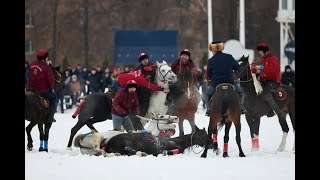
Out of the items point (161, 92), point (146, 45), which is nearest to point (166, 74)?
point (161, 92)

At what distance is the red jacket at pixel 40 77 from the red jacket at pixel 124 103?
1455mm

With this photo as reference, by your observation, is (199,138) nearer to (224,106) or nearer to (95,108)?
(224,106)

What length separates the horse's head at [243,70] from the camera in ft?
65.0

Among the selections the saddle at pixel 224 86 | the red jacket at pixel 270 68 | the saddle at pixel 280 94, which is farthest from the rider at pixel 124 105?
the saddle at pixel 280 94

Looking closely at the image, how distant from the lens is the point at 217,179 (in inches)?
570

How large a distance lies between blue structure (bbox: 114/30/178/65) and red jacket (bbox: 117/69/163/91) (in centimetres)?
3033

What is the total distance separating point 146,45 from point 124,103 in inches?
1294

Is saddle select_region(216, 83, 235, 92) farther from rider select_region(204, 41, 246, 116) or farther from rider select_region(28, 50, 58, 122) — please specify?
rider select_region(28, 50, 58, 122)

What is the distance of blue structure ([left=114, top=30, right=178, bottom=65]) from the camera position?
51.3 meters

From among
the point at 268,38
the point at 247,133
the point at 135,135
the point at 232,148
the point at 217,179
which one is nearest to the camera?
the point at 217,179

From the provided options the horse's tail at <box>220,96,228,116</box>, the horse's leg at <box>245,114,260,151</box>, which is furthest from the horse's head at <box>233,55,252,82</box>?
Answer: the horse's tail at <box>220,96,228,116</box>

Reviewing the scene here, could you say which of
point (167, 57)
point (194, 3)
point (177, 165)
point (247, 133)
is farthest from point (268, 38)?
point (177, 165)
